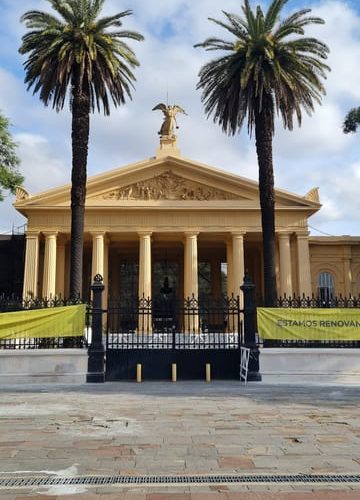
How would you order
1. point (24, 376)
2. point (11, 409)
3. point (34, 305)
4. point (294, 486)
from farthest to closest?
point (34, 305), point (24, 376), point (11, 409), point (294, 486)

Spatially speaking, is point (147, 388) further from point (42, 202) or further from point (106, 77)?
point (42, 202)

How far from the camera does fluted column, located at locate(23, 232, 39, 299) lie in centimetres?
3212

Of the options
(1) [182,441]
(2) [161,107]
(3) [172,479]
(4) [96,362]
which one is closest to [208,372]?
(4) [96,362]

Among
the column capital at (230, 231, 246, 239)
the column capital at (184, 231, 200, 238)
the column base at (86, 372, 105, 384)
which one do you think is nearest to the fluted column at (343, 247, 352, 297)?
the column capital at (230, 231, 246, 239)

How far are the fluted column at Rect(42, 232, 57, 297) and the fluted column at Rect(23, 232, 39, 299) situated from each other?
0.56 metres

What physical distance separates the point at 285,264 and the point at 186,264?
6.36m

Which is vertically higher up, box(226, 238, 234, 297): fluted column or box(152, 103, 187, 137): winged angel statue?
box(152, 103, 187, 137): winged angel statue

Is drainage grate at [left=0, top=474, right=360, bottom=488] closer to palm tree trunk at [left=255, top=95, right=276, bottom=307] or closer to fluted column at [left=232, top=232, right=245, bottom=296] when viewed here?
palm tree trunk at [left=255, top=95, right=276, bottom=307]

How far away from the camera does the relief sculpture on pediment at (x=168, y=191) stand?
33.8 m

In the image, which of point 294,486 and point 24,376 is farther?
point 24,376

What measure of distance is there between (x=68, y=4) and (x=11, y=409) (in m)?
17.5

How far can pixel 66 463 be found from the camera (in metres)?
6.19

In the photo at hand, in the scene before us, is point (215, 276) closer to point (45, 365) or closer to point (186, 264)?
point (186, 264)

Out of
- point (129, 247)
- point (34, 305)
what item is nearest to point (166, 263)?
point (129, 247)
